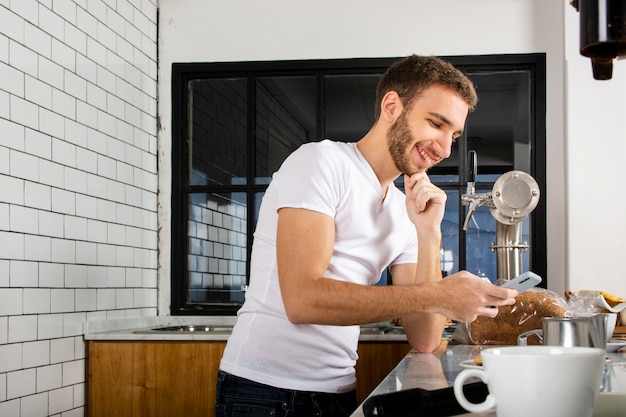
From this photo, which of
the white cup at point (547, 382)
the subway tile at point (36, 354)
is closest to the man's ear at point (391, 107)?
the white cup at point (547, 382)

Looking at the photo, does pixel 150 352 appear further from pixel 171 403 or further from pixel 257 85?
pixel 257 85

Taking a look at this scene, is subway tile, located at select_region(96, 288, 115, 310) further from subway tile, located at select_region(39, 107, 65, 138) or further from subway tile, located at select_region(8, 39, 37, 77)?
subway tile, located at select_region(8, 39, 37, 77)

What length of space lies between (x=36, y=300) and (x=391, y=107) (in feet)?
5.12

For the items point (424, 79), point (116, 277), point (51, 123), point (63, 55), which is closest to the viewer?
point (424, 79)

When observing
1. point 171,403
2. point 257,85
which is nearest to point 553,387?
point 171,403

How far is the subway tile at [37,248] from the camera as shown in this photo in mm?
2812

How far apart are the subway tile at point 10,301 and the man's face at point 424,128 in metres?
1.45

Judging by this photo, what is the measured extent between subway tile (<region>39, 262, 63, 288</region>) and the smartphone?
5.78 ft

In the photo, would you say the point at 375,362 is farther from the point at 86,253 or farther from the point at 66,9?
the point at 66,9

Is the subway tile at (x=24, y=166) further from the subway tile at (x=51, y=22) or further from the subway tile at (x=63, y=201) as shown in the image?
the subway tile at (x=51, y=22)

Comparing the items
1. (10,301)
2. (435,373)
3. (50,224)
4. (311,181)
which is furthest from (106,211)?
(435,373)

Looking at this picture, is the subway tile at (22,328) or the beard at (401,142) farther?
the subway tile at (22,328)

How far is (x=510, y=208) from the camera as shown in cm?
295

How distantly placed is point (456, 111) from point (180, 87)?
2.32m
